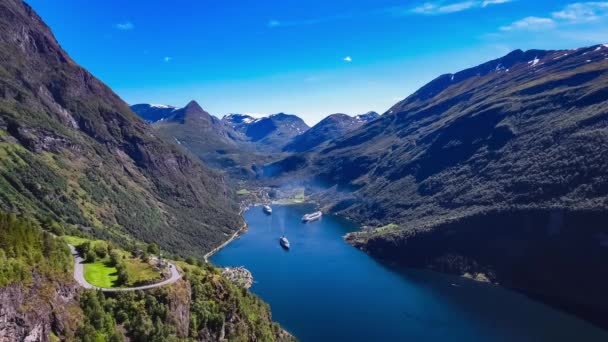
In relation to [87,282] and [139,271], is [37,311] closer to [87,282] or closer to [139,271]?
[87,282]

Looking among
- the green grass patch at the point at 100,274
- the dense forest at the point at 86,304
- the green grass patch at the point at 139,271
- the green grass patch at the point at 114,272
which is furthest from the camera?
the green grass patch at the point at 139,271

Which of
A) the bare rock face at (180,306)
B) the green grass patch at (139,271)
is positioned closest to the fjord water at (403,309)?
the bare rock face at (180,306)

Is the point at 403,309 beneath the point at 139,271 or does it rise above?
beneath

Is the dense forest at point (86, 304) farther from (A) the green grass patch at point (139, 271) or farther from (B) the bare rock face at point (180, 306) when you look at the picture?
(A) the green grass patch at point (139, 271)

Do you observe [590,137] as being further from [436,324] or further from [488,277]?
[436,324]

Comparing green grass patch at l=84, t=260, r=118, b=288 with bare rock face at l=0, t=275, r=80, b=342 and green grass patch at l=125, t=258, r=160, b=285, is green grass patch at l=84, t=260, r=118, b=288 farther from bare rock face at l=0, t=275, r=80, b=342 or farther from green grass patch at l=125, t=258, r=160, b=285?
bare rock face at l=0, t=275, r=80, b=342

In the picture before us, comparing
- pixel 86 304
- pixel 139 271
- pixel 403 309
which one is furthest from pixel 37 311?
pixel 403 309
